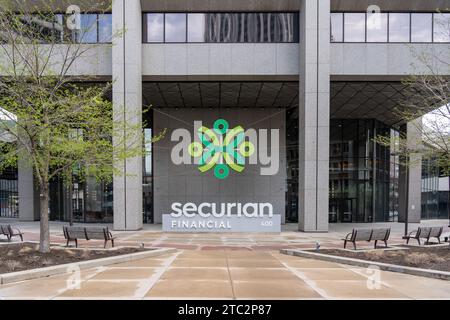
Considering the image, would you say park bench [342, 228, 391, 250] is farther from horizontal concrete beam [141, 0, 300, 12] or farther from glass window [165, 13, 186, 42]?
glass window [165, 13, 186, 42]

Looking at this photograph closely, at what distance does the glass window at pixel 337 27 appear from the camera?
23.7 metres

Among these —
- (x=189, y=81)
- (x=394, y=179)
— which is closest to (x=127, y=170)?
(x=189, y=81)

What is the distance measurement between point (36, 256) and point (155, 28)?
17.8 metres

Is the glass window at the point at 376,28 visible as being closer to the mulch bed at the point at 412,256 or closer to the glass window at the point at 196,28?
the glass window at the point at 196,28

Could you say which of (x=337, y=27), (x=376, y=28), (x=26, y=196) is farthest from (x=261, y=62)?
(x=26, y=196)

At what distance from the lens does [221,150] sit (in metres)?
29.9

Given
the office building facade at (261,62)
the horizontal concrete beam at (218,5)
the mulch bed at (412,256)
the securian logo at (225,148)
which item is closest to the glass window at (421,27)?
the office building facade at (261,62)

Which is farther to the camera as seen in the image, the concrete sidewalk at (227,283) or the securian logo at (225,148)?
the securian logo at (225,148)

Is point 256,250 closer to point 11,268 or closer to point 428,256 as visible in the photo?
point 428,256

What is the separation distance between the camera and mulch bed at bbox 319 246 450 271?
34.9ft

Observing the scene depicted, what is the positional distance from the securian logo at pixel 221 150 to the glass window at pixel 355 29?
36.0 feet

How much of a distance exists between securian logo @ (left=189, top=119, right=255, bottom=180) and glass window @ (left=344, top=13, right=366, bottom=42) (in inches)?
432

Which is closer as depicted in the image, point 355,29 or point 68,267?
point 68,267

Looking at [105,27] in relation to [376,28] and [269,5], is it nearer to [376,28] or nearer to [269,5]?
[269,5]
